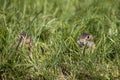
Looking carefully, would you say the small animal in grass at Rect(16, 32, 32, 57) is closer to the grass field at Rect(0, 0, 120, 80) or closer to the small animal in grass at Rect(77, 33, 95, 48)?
the grass field at Rect(0, 0, 120, 80)

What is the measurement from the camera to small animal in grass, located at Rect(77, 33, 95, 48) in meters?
4.47

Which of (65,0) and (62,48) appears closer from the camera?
(62,48)

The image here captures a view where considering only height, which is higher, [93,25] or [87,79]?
[93,25]

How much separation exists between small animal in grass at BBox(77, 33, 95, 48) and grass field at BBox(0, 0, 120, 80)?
6cm

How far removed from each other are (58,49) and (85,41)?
1.05ft

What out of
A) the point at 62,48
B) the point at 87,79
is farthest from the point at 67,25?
the point at 87,79

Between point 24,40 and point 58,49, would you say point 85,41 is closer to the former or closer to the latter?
point 58,49

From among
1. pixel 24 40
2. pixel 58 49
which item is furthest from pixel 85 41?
pixel 24 40

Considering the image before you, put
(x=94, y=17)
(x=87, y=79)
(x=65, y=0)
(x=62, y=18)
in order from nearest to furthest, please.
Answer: (x=87, y=79) < (x=94, y=17) < (x=62, y=18) < (x=65, y=0)

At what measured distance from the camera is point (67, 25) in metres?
5.06

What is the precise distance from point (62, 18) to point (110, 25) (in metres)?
0.83

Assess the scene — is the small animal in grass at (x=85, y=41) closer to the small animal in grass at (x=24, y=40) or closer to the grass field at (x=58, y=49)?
the grass field at (x=58, y=49)

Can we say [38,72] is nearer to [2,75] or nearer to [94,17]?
[2,75]

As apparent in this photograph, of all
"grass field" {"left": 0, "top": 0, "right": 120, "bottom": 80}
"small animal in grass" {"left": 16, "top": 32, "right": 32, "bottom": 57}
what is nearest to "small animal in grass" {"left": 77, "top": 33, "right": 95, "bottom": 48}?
"grass field" {"left": 0, "top": 0, "right": 120, "bottom": 80}
